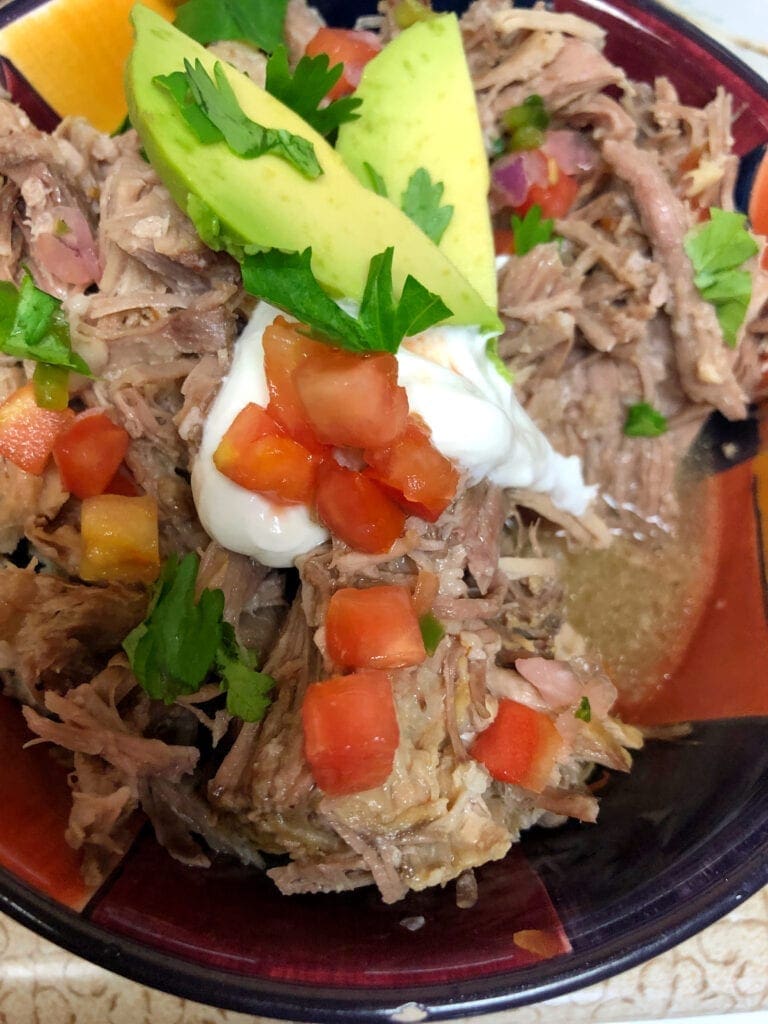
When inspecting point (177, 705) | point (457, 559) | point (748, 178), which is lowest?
point (177, 705)

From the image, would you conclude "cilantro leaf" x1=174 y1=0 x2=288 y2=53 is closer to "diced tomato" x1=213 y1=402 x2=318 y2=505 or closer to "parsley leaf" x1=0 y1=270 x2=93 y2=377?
"parsley leaf" x1=0 y1=270 x2=93 y2=377

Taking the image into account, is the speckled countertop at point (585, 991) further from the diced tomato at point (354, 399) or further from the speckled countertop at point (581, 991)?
the diced tomato at point (354, 399)

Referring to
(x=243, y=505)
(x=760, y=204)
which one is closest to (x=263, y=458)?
(x=243, y=505)

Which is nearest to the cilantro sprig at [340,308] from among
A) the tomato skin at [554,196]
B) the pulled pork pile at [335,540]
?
the pulled pork pile at [335,540]

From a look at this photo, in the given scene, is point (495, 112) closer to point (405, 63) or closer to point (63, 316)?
point (405, 63)

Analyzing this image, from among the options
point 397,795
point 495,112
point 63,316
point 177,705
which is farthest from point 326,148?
point 397,795
